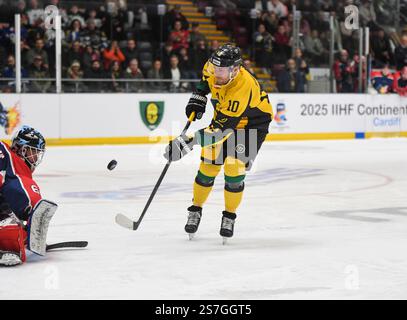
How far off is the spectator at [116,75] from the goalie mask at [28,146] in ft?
31.7

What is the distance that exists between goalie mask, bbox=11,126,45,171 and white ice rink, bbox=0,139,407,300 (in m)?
0.55

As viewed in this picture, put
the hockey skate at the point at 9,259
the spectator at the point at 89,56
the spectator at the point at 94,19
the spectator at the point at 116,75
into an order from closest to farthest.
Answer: the hockey skate at the point at 9,259 → the spectator at the point at 89,56 → the spectator at the point at 116,75 → the spectator at the point at 94,19

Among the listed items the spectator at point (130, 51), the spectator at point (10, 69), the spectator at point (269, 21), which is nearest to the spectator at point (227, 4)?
the spectator at point (269, 21)

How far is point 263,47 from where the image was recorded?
1695 centimetres

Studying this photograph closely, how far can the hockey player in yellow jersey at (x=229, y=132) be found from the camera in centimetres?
546

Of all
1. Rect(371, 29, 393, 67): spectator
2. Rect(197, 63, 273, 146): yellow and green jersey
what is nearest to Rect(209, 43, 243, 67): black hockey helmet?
Rect(197, 63, 273, 146): yellow and green jersey

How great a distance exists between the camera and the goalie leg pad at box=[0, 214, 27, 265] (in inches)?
179

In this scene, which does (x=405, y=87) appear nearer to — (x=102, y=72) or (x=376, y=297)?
(x=102, y=72)

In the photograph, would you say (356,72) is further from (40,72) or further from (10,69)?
(10,69)

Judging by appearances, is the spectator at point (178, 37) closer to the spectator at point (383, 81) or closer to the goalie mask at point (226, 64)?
the spectator at point (383, 81)

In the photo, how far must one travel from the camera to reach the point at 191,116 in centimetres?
579

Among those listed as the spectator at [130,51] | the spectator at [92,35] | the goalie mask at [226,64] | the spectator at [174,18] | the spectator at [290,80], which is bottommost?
the spectator at [290,80]

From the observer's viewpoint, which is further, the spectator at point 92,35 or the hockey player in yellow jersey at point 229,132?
the spectator at point 92,35

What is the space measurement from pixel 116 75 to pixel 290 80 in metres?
3.33
